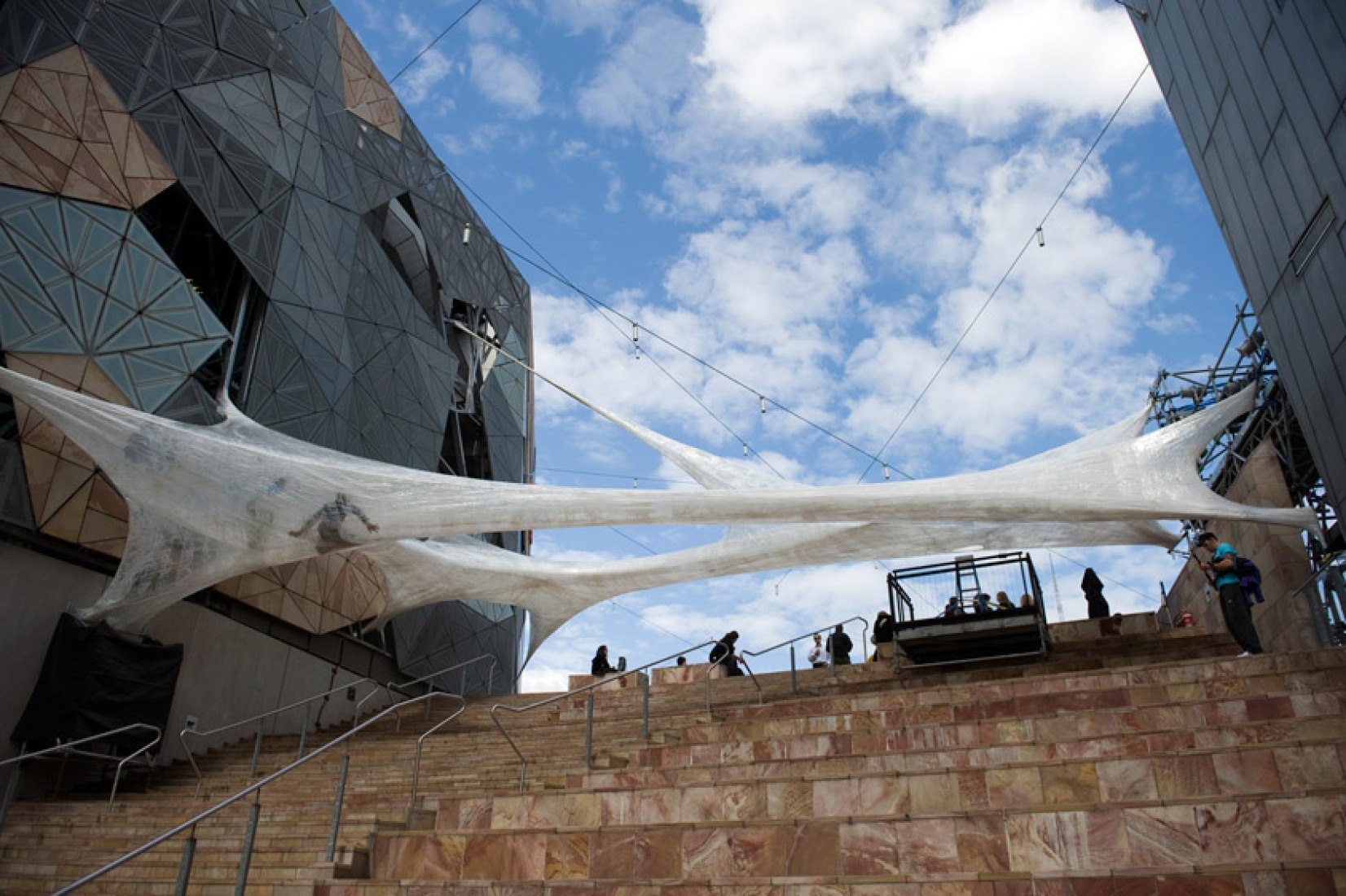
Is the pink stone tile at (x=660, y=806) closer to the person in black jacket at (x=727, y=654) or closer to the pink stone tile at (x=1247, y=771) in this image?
the pink stone tile at (x=1247, y=771)

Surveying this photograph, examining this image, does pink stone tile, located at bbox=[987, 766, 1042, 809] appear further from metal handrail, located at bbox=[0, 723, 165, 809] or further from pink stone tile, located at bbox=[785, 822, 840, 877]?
metal handrail, located at bbox=[0, 723, 165, 809]

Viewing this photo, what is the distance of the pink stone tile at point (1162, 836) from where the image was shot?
5.50 metres

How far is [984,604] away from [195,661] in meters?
12.5

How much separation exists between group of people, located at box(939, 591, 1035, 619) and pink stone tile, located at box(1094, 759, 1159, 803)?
6292mm

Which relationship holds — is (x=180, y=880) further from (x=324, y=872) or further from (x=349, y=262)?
(x=349, y=262)

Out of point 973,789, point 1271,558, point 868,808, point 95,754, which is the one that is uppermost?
point 1271,558

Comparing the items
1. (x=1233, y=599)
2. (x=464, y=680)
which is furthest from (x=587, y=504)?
(x=464, y=680)

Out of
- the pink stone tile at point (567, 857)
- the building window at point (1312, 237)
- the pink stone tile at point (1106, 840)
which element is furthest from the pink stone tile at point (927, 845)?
the building window at point (1312, 237)

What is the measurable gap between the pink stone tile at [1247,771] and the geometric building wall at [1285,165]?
Result: 18.6 ft

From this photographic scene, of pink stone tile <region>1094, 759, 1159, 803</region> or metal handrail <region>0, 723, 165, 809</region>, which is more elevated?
metal handrail <region>0, 723, 165, 809</region>

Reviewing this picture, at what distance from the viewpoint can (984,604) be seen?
13.7m

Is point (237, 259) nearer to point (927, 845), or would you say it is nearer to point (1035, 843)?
point (927, 845)

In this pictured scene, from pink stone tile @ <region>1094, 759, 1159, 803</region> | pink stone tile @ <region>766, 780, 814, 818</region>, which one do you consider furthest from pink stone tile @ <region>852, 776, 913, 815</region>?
pink stone tile @ <region>1094, 759, 1159, 803</region>

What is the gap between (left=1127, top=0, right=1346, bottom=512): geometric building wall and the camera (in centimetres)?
1009
